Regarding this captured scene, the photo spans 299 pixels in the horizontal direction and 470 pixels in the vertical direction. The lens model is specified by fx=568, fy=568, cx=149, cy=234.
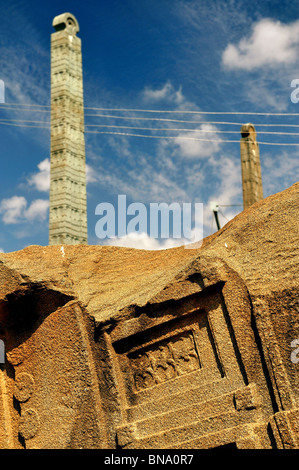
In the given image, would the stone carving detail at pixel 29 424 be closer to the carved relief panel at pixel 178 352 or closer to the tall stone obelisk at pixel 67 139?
the carved relief panel at pixel 178 352

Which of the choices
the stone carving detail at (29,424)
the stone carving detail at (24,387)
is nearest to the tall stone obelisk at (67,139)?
the stone carving detail at (24,387)

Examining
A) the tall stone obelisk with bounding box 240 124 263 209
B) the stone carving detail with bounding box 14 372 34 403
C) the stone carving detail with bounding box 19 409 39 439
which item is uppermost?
the tall stone obelisk with bounding box 240 124 263 209

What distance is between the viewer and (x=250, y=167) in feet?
31.0

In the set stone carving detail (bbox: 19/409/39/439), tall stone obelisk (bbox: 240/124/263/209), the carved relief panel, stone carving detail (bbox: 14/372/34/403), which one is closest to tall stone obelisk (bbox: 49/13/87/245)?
tall stone obelisk (bbox: 240/124/263/209)

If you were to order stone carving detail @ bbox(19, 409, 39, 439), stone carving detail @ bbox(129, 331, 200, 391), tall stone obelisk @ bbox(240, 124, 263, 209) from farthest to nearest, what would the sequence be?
tall stone obelisk @ bbox(240, 124, 263, 209) → stone carving detail @ bbox(19, 409, 39, 439) → stone carving detail @ bbox(129, 331, 200, 391)

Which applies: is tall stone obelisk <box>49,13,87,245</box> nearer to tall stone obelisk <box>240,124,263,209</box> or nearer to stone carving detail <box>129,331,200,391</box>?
tall stone obelisk <box>240,124,263,209</box>

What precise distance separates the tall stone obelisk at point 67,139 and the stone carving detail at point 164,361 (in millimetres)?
5050

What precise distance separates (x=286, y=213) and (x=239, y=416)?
60.7 inches

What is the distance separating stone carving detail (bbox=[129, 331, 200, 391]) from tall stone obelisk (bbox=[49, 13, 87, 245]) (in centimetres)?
505

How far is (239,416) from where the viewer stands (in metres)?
3.66

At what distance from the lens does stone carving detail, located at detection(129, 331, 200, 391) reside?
13.5 ft
